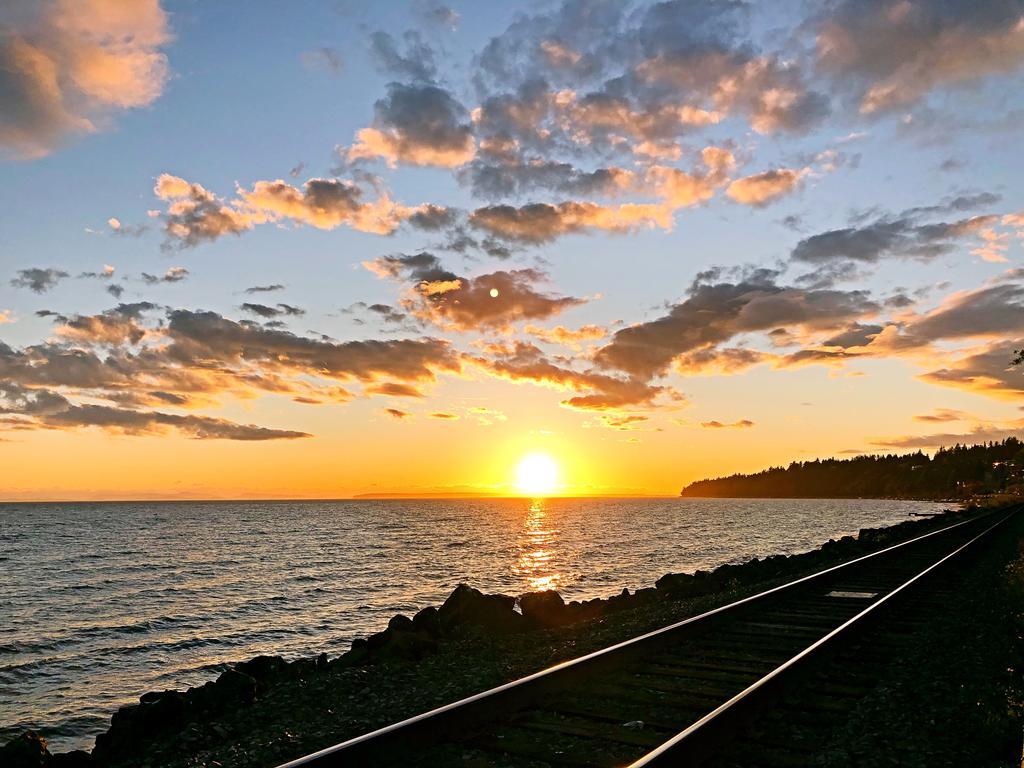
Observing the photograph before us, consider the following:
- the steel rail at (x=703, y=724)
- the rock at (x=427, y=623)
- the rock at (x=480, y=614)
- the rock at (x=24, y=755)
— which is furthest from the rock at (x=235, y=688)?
the steel rail at (x=703, y=724)

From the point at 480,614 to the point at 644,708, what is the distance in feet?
29.4

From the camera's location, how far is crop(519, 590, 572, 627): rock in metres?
15.3

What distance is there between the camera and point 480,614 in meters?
14.9

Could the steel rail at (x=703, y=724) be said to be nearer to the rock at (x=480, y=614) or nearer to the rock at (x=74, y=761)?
the rock at (x=74, y=761)

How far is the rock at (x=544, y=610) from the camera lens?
15.3 metres

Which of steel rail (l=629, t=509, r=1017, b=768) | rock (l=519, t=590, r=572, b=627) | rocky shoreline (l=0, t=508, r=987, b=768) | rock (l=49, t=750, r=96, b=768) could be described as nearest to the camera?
steel rail (l=629, t=509, r=1017, b=768)

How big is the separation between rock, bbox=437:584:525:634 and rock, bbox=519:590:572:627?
0.32 m

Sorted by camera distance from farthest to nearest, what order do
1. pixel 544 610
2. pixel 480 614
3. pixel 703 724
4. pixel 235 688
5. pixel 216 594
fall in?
1. pixel 216 594
2. pixel 544 610
3. pixel 480 614
4. pixel 235 688
5. pixel 703 724

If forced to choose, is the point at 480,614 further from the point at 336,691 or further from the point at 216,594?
the point at 216,594

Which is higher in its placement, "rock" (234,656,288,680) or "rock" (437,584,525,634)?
"rock" (437,584,525,634)

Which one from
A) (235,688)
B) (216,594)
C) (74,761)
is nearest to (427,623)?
(235,688)

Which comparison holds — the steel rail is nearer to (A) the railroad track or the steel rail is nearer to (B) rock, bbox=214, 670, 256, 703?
(A) the railroad track

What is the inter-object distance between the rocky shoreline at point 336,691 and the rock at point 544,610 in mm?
54

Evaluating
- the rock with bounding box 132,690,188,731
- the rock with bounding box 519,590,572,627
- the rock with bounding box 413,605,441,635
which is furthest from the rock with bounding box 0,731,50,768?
the rock with bounding box 519,590,572,627
